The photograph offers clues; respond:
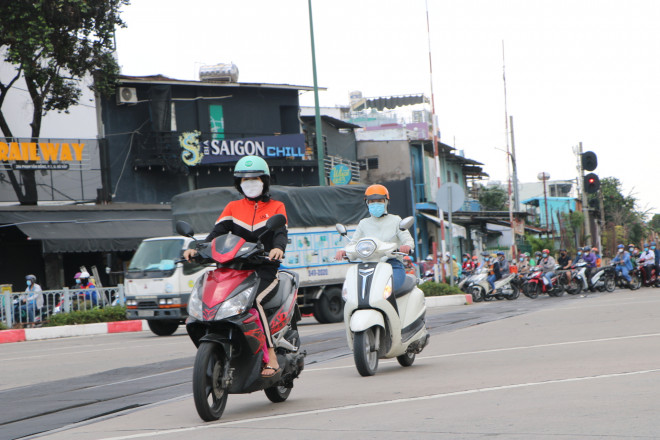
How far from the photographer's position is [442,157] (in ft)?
154

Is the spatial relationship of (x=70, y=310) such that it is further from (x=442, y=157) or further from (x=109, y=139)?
(x=442, y=157)

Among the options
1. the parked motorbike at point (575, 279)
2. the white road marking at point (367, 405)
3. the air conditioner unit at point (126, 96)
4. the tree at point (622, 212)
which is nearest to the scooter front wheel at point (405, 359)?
the white road marking at point (367, 405)

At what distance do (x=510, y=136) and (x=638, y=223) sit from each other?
28.7m

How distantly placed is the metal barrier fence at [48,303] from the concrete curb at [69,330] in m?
0.83

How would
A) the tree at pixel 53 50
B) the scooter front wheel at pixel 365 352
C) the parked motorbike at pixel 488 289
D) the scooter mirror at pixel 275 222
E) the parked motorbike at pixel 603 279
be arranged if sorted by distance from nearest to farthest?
the scooter mirror at pixel 275 222 < the scooter front wheel at pixel 365 352 < the tree at pixel 53 50 < the parked motorbike at pixel 488 289 < the parked motorbike at pixel 603 279

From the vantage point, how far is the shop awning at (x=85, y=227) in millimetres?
25922

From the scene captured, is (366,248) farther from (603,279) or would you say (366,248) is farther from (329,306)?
(603,279)

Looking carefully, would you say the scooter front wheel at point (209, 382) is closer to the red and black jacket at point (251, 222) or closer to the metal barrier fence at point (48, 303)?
the red and black jacket at point (251, 222)

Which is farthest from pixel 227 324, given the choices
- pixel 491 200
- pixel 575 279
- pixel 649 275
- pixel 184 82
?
pixel 491 200

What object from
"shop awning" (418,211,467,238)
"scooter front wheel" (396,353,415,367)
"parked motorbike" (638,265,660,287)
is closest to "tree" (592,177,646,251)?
"shop awning" (418,211,467,238)

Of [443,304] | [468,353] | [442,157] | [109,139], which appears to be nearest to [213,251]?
[468,353]

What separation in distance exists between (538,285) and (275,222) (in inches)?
900

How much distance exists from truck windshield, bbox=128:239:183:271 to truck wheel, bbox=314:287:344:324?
3125 millimetres

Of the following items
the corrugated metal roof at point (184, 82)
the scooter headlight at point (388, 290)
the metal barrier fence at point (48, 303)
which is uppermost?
the corrugated metal roof at point (184, 82)
